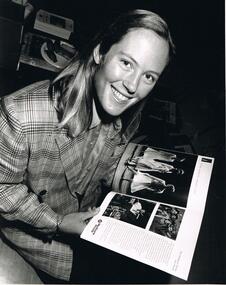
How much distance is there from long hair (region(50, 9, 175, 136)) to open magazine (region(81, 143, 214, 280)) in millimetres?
264

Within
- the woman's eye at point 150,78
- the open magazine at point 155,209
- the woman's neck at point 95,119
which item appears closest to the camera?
the open magazine at point 155,209

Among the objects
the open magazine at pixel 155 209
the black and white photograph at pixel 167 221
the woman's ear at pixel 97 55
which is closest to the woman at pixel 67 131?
the woman's ear at pixel 97 55

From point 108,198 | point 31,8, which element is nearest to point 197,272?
point 108,198

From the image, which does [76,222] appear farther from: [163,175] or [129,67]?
[129,67]

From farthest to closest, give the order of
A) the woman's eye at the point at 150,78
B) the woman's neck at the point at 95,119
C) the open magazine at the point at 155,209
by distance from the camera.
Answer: the woman's neck at the point at 95,119, the woman's eye at the point at 150,78, the open magazine at the point at 155,209

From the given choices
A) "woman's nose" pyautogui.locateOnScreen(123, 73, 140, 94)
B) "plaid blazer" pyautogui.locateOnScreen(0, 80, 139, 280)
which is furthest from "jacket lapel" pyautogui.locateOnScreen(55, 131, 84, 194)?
"woman's nose" pyautogui.locateOnScreen(123, 73, 140, 94)

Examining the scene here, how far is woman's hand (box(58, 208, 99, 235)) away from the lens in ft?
3.18

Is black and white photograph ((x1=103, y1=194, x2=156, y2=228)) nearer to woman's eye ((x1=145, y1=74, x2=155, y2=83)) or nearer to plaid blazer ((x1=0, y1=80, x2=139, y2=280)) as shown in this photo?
plaid blazer ((x1=0, y1=80, x2=139, y2=280))

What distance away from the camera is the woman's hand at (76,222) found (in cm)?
97

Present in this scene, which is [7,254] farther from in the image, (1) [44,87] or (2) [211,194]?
(2) [211,194]

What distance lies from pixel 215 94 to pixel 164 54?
2.00 m

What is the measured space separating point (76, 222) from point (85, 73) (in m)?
0.52

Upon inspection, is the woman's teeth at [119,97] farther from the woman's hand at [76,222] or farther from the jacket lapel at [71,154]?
the woman's hand at [76,222]

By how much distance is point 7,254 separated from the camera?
3.31ft
